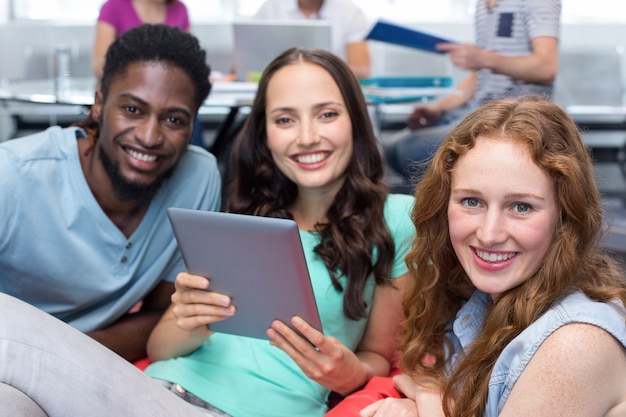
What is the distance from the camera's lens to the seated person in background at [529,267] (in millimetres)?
1130

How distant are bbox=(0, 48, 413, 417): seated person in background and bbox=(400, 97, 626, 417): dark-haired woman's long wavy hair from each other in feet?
0.75

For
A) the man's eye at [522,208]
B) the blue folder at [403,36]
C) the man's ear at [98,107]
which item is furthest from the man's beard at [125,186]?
the blue folder at [403,36]

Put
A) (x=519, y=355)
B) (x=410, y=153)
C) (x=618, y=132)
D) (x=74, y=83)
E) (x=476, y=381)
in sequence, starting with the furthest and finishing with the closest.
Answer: (x=618, y=132) → (x=74, y=83) → (x=410, y=153) → (x=476, y=381) → (x=519, y=355)

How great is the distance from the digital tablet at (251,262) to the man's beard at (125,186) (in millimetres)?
352

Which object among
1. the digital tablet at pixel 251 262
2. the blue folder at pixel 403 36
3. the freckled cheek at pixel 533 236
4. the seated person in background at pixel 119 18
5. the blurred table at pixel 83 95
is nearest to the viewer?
the freckled cheek at pixel 533 236

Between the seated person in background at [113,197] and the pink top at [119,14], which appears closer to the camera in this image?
the seated person in background at [113,197]

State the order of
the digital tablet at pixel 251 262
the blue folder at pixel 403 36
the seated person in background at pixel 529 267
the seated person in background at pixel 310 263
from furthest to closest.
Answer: the blue folder at pixel 403 36, the seated person in background at pixel 310 263, the digital tablet at pixel 251 262, the seated person in background at pixel 529 267

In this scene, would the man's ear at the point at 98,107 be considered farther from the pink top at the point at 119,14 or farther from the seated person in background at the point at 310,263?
the pink top at the point at 119,14

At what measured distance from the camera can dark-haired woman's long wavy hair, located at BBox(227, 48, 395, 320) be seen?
1.72 meters

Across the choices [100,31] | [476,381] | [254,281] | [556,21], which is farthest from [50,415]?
[100,31]

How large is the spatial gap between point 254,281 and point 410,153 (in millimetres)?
1800

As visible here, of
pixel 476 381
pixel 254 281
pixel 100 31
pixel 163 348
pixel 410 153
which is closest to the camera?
pixel 476 381

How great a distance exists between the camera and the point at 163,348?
1748 millimetres

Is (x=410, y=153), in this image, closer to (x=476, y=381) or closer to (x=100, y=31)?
(x=100, y=31)
